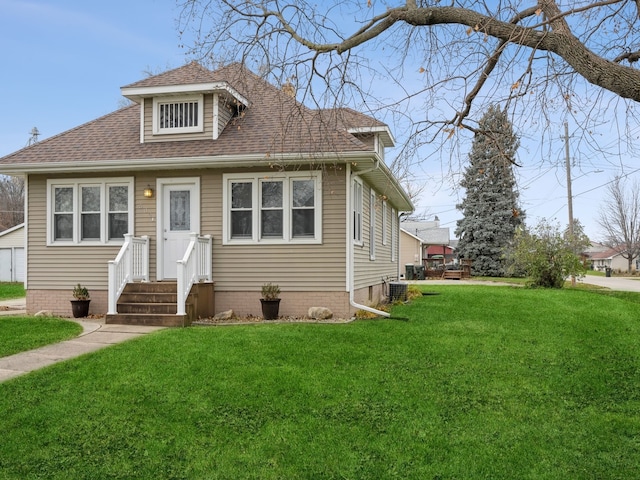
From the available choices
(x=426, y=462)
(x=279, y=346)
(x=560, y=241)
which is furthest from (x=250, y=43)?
(x=560, y=241)

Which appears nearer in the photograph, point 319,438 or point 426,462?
point 426,462

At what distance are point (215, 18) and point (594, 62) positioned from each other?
15.5 ft

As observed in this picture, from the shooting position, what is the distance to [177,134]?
11969mm

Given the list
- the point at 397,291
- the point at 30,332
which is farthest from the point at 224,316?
the point at 397,291

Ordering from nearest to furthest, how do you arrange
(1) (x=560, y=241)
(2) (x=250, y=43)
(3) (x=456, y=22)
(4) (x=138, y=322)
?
(3) (x=456, y=22), (2) (x=250, y=43), (4) (x=138, y=322), (1) (x=560, y=241)

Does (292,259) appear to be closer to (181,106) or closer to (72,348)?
(181,106)

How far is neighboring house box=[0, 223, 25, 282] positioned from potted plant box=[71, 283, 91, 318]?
2121cm

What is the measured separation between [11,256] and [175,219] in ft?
74.9

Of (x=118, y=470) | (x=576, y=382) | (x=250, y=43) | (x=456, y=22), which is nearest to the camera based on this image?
(x=118, y=470)

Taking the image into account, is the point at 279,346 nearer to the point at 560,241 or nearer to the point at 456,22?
the point at 456,22

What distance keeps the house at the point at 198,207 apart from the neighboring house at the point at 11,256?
1991 cm

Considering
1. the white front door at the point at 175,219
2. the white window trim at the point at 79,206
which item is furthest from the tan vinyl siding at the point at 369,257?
the white window trim at the point at 79,206

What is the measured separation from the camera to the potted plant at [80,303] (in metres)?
11.2

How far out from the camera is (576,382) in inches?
257
